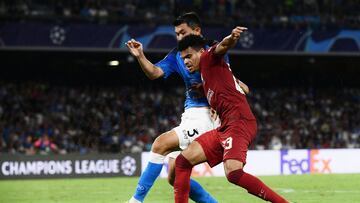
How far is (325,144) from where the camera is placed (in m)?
27.3

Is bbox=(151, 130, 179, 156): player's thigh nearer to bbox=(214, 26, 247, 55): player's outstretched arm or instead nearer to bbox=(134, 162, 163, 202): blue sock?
bbox=(134, 162, 163, 202): blue sock

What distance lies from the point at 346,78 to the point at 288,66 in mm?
2464

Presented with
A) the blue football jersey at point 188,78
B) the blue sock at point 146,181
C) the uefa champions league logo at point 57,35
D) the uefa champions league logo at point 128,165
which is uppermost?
the uefa champions league logo at point 57,35

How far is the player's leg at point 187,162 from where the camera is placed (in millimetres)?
7375

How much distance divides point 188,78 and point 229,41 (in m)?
1.57

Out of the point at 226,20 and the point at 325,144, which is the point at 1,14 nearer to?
the point at 226,20

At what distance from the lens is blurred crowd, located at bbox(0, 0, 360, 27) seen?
80.5 ft

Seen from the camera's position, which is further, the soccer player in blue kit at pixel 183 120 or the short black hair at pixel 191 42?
the soccer player in blue kit at pixel 183 120

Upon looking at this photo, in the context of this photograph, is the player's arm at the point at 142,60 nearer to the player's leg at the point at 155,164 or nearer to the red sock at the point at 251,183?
the player's leg at the point at 155,164

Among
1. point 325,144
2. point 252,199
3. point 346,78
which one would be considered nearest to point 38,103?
point 325,144

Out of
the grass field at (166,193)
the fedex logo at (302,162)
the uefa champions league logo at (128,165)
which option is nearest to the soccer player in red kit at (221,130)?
the grass field at (166,193)

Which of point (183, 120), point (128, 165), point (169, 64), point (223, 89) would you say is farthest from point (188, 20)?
point (128, 165)

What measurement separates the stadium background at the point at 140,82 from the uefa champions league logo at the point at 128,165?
3 centimetres

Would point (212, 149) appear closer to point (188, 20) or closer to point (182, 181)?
point (182, 181)
